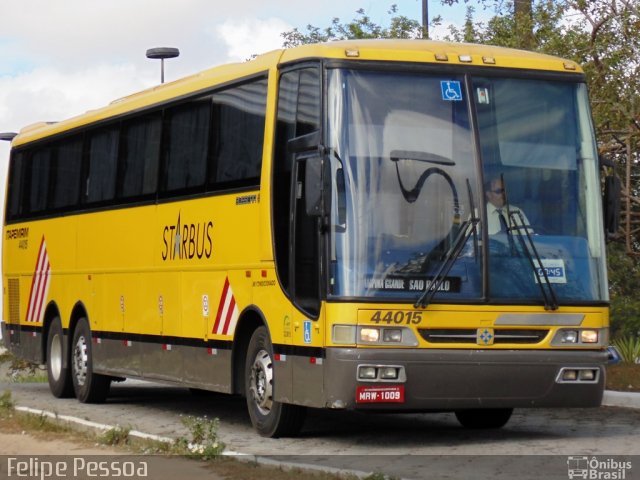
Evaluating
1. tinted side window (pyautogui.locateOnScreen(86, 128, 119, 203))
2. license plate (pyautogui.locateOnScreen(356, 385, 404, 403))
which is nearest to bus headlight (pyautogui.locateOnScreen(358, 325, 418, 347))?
license plate (pyautogui.locateOnScreen(356, 385, 404, 403))

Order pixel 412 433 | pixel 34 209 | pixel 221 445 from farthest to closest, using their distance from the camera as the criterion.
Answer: pixel 34 209 < pixel 412 433 < pixel 221 445

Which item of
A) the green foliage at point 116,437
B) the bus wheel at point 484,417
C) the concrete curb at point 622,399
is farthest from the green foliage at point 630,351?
the green foliage at point 116,437

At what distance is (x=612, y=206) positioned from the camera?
45.8 ft

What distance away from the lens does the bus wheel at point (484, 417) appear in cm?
1528

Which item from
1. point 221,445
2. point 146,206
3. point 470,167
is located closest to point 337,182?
point 470,167

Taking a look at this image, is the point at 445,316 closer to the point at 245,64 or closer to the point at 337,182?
the point at 337,182

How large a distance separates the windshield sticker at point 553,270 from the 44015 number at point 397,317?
3.98 ft

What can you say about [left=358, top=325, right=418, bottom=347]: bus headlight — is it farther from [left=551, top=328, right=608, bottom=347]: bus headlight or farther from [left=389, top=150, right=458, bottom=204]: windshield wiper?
[left=551, top=328, right=608, bottom=347]: bus headlight

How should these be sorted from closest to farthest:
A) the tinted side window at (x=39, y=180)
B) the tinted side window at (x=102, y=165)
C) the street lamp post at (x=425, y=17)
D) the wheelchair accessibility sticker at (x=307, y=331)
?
the wheelchair accessibility sticker at (x=307, y=331) < the tinted side window at (x=102, y=165) < the tinted side window at (x=39, y=180) < the street lamp post at (x=425, y=17)

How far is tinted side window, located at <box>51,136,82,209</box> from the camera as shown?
68.0ft

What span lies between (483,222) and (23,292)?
437 inches

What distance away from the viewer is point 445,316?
13.1 metres

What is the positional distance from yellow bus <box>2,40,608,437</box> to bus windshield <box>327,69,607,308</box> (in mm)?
13

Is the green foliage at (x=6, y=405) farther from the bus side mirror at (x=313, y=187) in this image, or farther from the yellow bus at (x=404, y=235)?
the bus side mirror at (x=313, y=187)
